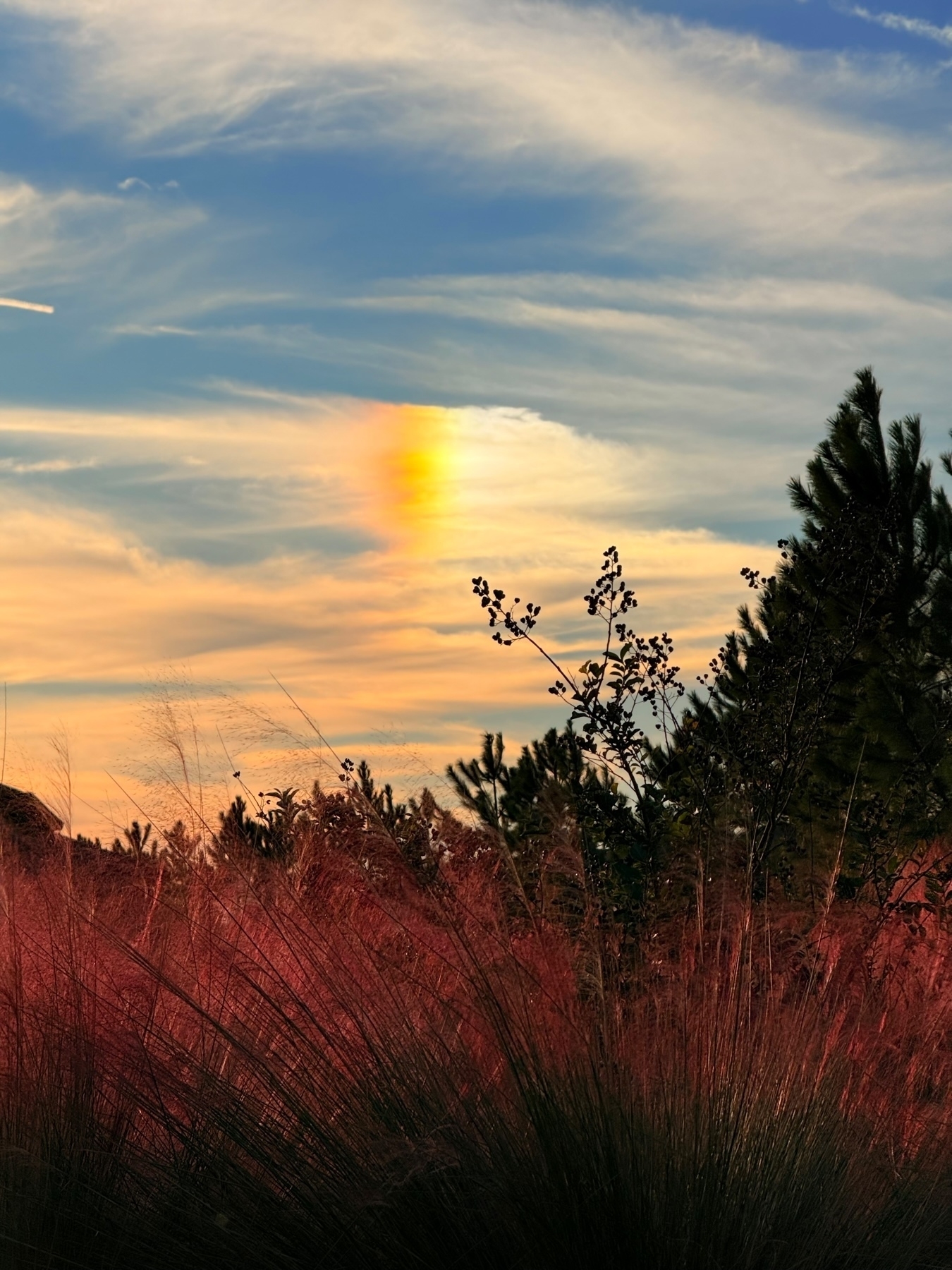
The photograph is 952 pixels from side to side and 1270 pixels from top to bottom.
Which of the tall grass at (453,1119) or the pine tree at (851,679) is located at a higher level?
the pine tree at (851,679)

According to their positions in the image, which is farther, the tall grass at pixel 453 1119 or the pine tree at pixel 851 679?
the pine tree at pixel 851 679

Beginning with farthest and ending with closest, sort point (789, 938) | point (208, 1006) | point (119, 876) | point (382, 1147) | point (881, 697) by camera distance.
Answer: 1. point (881, 697)
2. point (119, 876)
3. point (789, 938)
4. point (208, 1006)
5. point (382, 1147)

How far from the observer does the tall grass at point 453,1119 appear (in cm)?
303

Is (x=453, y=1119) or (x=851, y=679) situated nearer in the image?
(x=453, y=1119)

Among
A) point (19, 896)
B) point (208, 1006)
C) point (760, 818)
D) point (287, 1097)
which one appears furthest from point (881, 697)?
point (287, 1097)

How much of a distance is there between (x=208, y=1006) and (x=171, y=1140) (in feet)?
2.24

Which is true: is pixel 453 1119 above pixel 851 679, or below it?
below

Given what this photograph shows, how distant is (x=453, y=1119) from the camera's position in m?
3.17

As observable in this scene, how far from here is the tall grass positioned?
3.03 m

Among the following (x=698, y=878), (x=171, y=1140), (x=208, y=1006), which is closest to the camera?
(x=171, y=1140)

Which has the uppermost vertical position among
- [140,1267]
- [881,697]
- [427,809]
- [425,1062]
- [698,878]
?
[881,697]

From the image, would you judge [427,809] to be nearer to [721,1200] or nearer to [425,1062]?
[425,1062]

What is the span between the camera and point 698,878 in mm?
4781

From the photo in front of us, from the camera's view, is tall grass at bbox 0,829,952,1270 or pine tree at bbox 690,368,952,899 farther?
pine tree at bbox 690,368,952,899
